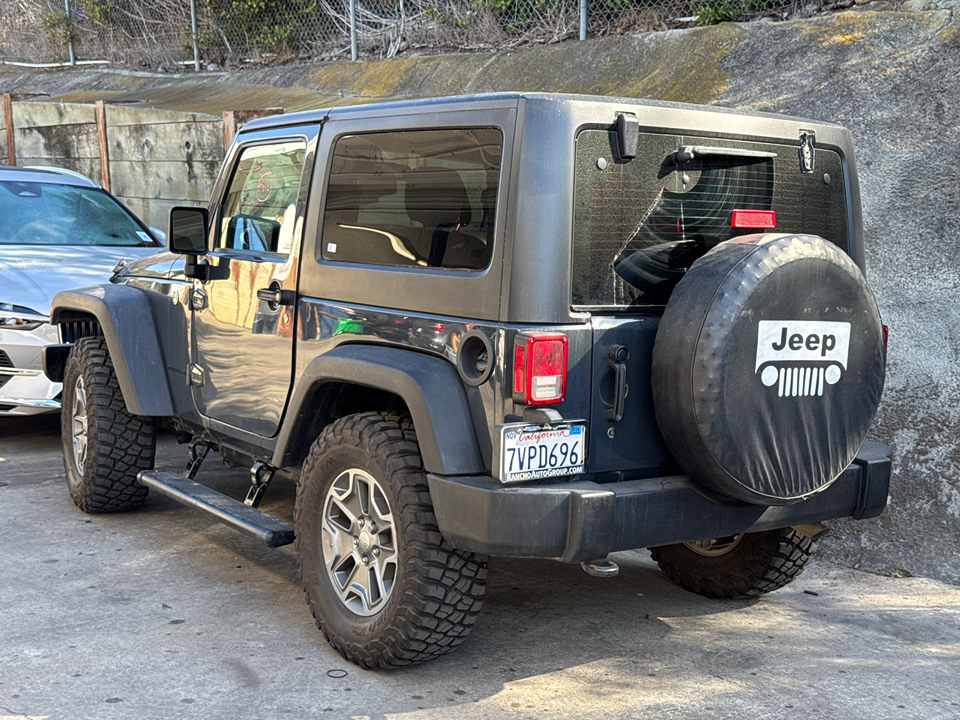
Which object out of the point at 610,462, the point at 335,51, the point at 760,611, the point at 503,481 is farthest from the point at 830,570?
the point at 335,51

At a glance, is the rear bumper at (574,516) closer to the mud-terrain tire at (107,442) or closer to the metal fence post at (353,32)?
the mud-terrain tire at (107,442)

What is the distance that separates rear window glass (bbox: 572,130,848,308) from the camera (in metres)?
3.45

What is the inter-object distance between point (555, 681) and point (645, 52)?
7326 millimetres

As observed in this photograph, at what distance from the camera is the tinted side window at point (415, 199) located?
352 centimetres

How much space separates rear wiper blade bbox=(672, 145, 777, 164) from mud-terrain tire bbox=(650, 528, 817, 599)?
1546 mm

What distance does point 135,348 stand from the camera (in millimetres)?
5270

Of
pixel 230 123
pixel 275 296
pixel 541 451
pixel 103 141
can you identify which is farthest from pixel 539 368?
pixel 103 141

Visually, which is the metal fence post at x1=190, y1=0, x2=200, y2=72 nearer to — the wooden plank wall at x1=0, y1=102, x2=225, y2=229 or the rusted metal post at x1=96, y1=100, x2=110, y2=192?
the wooden plank wall at x1=0, y1=102, x2=225, y2=229

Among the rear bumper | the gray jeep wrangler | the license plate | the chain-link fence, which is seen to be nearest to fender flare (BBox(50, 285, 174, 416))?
the gray jeep wrangler

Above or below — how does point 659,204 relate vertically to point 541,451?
above

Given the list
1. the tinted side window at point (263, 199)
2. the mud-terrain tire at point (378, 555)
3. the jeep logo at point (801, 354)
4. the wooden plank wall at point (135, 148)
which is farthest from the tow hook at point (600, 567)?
the wooden plank wall at point (135, 148)

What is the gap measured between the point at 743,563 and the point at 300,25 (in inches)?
474

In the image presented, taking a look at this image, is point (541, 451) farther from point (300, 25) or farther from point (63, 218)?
point (300, 25)

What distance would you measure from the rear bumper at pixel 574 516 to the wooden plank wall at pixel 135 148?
8347 millimetres
